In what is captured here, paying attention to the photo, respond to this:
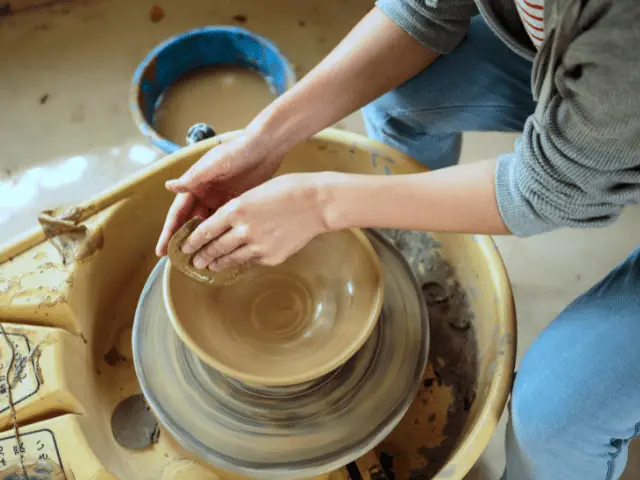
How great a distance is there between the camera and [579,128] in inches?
29.2

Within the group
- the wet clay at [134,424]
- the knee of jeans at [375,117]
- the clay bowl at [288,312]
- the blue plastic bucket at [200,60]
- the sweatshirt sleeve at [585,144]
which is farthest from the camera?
the blue plastic bucket at [200,60]

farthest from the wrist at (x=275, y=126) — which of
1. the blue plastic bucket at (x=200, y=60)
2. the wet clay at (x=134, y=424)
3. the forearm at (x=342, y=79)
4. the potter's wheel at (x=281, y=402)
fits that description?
the blue plastic bucket at (x=200, y=60)

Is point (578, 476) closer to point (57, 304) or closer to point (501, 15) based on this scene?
point (501, 15)

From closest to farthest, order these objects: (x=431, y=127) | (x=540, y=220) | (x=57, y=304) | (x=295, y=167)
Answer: (x=540, y=220) < (x=57, y=304) < (x=431, y=127) < (x=295, y=167)

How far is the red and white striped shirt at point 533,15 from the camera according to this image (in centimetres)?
83

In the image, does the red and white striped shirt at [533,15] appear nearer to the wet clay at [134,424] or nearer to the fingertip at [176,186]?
the fingertip at [176,186]

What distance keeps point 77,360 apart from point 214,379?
274 millimetres

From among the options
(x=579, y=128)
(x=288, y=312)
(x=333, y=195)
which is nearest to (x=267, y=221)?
(x=333, y=195)

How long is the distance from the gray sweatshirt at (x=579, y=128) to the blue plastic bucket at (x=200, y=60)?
1165 mm

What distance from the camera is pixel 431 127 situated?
4.21 feet

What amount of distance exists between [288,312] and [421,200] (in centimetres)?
43

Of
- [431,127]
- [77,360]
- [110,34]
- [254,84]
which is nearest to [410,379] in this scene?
[431,127]

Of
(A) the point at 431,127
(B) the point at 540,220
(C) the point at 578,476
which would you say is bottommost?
(C) the point at 578,476

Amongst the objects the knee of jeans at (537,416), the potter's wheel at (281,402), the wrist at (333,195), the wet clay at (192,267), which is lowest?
the potter's wheel at (281,402)
